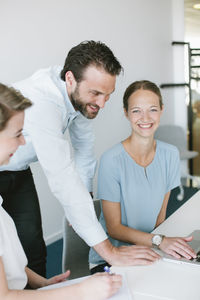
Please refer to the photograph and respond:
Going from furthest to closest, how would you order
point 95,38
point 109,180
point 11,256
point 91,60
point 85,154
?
point 95,38
point 85,154
point 109,180
point 91,60
point 11,256

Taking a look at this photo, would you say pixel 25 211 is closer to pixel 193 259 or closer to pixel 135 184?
pixel 135 184

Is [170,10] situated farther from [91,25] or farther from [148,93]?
[148,93]

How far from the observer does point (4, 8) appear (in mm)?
2516

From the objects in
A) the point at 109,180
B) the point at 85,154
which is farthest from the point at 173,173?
the point at 85,154

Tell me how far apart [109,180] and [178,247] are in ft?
1.77

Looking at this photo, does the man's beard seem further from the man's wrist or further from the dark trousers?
the man's wrist

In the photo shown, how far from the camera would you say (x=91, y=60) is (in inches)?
61.4

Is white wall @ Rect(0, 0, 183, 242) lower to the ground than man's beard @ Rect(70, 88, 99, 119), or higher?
higher

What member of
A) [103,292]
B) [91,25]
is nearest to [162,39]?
[91,25]

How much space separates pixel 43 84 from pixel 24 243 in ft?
2.73

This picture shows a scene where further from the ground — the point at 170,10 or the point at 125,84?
the point at 170,10

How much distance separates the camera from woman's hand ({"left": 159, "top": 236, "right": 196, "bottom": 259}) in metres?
1.19

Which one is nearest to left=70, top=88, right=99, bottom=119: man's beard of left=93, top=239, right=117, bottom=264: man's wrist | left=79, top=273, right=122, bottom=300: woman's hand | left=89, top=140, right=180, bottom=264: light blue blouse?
left=89, top=140, right=180, bottom=264: light blue blouse

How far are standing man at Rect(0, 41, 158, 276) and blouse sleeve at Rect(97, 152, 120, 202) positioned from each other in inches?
8.8
